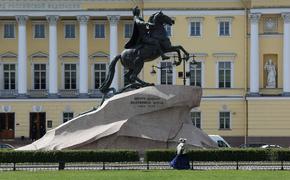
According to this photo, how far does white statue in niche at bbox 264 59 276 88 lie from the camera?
88188 mm

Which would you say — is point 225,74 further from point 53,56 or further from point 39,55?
point 39,55

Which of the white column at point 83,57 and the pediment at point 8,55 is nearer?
the white column at point 83,57

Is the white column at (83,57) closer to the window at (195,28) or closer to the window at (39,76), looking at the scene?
the window at (39,76)

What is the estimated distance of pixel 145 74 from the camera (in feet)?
292

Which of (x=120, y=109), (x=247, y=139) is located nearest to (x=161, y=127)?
(x=120, y=109)

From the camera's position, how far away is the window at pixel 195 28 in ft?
293

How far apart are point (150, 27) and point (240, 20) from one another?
43.1 meters

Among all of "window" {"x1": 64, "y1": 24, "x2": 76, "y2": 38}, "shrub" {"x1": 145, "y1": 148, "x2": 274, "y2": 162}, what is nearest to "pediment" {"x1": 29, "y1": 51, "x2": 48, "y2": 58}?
"window" {"x1": 64, "y1": 24, "x2": 76, "y2": 38}

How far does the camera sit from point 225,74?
89.3 m

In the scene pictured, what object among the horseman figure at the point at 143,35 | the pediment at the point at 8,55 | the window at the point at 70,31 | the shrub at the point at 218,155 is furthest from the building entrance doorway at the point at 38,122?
the shrub at the point at 218,155

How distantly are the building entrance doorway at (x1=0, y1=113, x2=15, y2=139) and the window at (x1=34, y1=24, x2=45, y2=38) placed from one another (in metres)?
7.41

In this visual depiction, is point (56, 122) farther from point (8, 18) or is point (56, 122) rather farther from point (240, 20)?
A: point (240, 20)

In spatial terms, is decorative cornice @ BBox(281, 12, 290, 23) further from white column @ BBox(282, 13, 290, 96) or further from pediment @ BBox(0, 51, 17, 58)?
pediment @ BBox(0, 51, 17, 58)

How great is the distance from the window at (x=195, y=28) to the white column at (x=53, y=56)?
38.0ft
